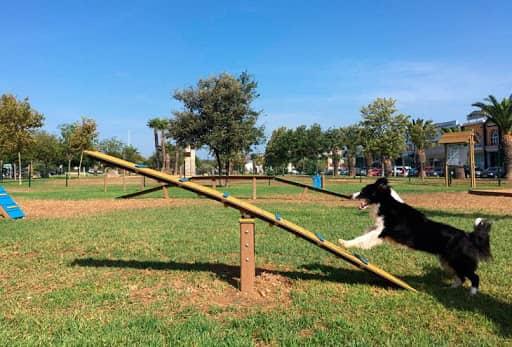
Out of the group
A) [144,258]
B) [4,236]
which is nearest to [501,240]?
[144,258]

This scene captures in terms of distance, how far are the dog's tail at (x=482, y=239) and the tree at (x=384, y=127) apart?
134 ft

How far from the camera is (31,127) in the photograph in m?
38.3

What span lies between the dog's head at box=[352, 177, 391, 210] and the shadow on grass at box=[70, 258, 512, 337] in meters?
0.96

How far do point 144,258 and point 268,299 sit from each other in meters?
2.68

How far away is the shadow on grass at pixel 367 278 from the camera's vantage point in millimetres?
4070

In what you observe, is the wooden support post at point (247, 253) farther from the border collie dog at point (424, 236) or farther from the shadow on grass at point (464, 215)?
the shadow on grass at point (464, 215)

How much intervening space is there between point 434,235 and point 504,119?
38.2m

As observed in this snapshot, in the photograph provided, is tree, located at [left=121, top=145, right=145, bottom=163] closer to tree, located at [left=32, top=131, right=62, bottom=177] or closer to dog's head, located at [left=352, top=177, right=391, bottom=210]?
tree, located at [left=32, top=131, right=62, bottom=177]

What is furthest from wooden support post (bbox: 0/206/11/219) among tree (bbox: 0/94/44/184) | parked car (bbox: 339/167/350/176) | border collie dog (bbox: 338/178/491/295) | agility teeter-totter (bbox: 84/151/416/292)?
parked car (bbox: 339/167/350/176)

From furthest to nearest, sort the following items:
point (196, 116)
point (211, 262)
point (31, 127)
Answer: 1. point (31, 127)
2. point (196, 116)
3. point (211, 262)

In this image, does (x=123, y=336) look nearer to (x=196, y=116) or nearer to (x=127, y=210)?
(x=127, y=210)

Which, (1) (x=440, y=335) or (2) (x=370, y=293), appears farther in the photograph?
(2) (x=370, y=293)

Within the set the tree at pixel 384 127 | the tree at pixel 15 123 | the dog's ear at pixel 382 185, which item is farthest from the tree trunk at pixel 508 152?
the tree at pixel 15 123

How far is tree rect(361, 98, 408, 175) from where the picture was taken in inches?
1735
